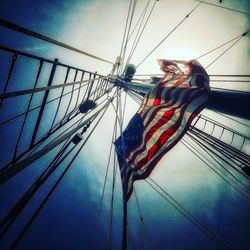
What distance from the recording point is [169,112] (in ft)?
15.9

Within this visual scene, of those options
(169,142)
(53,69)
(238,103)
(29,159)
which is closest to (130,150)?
(169,142)

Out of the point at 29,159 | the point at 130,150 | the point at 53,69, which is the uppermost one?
the point at 53,69

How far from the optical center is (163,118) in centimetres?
497

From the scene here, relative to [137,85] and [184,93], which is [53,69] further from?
[137,85]

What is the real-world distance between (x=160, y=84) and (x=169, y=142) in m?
1.71

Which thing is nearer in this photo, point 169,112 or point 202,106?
point 202,106

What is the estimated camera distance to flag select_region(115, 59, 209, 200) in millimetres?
4297

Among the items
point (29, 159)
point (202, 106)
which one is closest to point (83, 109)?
point (202, 106)

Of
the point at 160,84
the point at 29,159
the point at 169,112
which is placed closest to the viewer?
the point at 29,159

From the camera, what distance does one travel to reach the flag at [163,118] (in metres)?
4.30

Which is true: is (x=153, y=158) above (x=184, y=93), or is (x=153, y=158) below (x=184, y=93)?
below

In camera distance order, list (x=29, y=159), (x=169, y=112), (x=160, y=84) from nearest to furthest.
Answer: (x=29, y=159) → (x=169, y=112) → (x=160, y=84)

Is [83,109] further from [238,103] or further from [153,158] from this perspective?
[238,103]

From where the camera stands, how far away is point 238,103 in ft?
10.3
